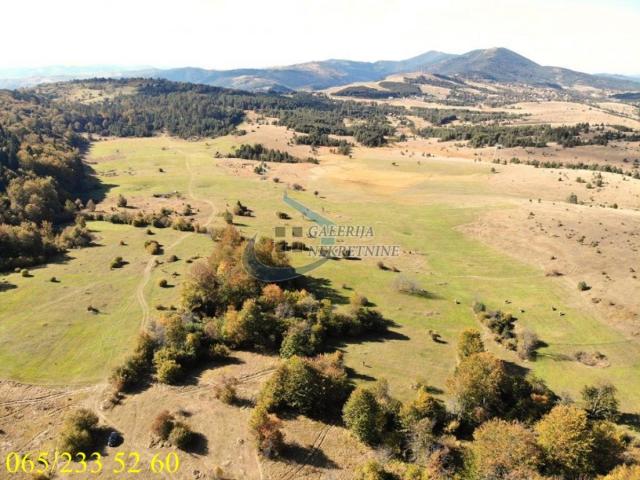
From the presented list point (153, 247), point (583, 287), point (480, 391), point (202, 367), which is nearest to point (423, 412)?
point (480, 391)

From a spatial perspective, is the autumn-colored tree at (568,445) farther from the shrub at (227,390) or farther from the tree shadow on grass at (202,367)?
the tree shadow on grass at (202,367)

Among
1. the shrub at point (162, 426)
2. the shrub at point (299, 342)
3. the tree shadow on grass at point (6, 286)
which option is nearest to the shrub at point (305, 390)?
the shrub at point (299, 342)

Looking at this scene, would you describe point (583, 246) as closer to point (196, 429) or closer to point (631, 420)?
point (631, 420)

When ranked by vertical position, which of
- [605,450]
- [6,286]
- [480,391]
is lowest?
[6,286]

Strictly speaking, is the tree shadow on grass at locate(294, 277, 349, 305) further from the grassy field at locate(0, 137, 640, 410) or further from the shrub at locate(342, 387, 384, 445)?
the shrub at locate(342, 387, 384, 445)

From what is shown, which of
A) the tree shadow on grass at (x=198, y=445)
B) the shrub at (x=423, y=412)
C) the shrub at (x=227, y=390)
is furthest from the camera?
the shrub at (x=227, y=390)

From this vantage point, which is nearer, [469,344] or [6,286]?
[469,344]

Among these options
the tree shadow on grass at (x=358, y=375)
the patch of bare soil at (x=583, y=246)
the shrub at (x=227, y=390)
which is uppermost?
the patch of bare soil at (x=583, y=246)
